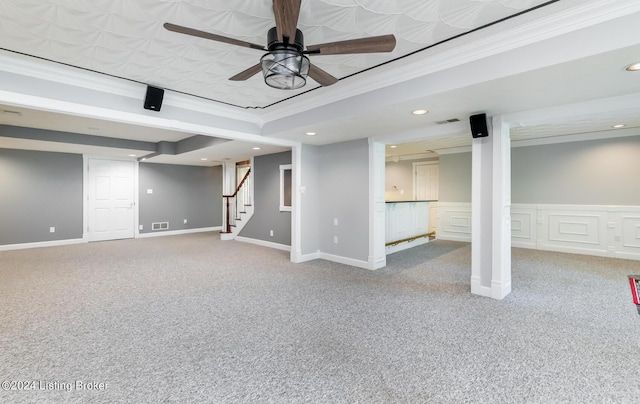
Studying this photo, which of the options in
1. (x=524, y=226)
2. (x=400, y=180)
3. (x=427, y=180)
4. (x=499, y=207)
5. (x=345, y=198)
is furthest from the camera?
(x=400, y=180)

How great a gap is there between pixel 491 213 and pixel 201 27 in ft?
11.7

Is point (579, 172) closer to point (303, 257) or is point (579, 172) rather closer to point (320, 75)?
point (303, 257)

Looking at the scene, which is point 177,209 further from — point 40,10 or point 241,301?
point 40,10

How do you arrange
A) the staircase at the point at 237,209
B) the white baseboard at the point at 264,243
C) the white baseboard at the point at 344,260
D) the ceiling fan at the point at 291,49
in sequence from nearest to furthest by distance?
the ceiling fan at the point at 291,49, the white baseboard at the point at 344,260, the white baseboard at the point at 264,243, the staircase at the point at 237,209

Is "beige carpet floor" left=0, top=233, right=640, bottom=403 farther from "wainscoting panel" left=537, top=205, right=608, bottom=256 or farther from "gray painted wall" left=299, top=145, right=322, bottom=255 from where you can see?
"wainscoting panel" left=537, top=205, right=608, bottom=256

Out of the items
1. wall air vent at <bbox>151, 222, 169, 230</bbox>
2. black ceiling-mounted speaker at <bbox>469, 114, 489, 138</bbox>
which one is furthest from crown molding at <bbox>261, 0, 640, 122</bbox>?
wall air vent at <bbox>151, 222, 169, 230</bbox>

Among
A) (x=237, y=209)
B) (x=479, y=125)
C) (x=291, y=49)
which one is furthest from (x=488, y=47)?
(x=237, y=209)

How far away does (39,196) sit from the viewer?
6.81m

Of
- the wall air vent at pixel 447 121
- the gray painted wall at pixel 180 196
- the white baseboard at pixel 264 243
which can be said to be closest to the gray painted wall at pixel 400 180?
the white baseboard at pixel 264 243

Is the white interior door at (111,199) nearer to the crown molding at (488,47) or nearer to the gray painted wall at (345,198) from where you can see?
the gray painted wall at (345,198)

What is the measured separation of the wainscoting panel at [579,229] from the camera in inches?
214

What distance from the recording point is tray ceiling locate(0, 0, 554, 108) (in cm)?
197

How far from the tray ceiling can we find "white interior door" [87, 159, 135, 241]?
6022 millimetres

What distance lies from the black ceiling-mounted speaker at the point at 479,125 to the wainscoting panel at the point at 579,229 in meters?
4.17
